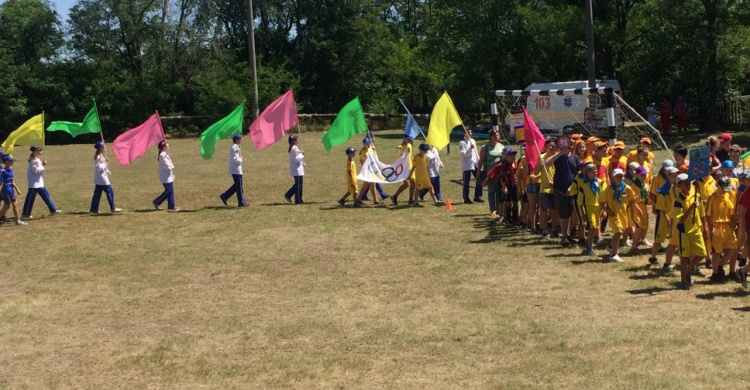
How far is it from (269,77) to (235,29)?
9334 millimetres

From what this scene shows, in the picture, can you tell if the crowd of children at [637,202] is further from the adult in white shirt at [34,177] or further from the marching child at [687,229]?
the adult in white shirt at [34,177]

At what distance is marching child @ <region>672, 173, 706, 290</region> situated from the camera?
1077 cm

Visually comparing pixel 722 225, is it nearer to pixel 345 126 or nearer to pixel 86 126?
pixel 345 126

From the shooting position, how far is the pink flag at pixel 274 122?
796 inches

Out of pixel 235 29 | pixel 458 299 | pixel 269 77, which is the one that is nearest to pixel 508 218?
pixel 458 299

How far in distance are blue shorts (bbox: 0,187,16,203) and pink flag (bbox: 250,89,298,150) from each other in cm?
554

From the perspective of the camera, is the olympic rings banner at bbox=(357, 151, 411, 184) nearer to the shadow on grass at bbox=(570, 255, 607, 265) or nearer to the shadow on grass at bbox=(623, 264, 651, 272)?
the shadow on grass at bbox=(570, 255, 607, 265)

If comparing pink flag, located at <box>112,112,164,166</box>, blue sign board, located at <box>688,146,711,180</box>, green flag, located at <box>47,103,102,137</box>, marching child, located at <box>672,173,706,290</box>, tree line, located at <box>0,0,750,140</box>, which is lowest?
marching child, located at <box>672,173,706,290</box>

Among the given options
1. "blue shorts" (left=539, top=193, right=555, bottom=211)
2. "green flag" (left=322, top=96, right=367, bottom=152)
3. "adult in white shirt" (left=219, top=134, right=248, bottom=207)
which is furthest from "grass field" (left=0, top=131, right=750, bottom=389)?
"green flag" (left=322, top=96, right=367, bottom=152)

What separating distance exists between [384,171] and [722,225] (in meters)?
9.73

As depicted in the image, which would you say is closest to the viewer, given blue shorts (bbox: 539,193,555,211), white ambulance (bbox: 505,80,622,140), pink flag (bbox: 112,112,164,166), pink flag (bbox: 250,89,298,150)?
blue shorts (bbox: 539,193,555,211)

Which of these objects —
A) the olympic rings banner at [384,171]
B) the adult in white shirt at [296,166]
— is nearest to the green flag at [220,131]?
the adult in white shirt at [296,166]

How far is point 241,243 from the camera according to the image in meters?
15.6

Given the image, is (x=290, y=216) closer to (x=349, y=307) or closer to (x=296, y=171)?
(x=296, y=171)
